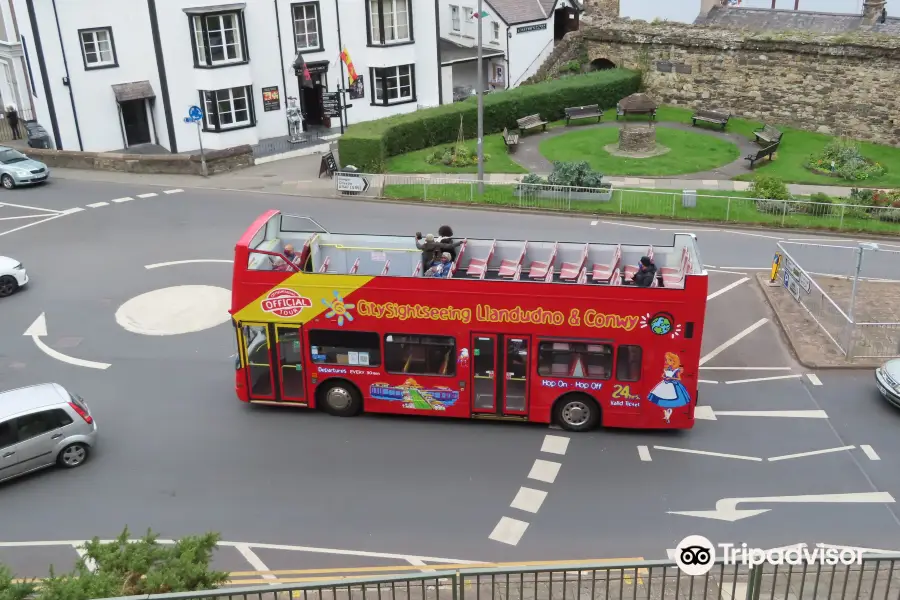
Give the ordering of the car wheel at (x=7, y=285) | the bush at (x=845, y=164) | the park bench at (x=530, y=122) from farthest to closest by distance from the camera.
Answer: the park bench at (x=530, y=122)
the bush at (x=845, y=164)
the car wheel at (x=7, y=285)

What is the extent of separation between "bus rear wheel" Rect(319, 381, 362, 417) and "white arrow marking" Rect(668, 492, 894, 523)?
20.6ft

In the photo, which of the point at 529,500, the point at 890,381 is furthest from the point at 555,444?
the point at 890,381

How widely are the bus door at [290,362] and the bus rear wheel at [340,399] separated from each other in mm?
428

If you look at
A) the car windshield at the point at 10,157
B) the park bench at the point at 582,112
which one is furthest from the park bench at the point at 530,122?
the car windshield at the point at 10,157

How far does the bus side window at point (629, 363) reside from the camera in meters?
15.4

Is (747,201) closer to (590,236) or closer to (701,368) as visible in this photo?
(590,236)

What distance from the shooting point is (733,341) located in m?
20.1

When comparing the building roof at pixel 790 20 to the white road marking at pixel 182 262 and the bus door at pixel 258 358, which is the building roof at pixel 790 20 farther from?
the bus door at pixel 258 358

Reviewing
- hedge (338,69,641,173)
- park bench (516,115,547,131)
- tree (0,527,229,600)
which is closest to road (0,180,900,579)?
tree (0,527,229,600)

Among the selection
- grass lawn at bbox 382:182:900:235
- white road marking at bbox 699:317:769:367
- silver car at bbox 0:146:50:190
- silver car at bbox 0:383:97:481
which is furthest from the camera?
silver car at bbox 0:146:50:190

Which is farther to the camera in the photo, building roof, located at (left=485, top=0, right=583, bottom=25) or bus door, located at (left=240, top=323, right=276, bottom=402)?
building roof, located at (left=485, top=0, right=583, bottom=25)

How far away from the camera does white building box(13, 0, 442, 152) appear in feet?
121

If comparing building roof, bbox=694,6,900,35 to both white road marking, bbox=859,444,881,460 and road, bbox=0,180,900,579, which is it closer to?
road, bbox=0,180,900,579

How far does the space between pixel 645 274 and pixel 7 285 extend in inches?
666
